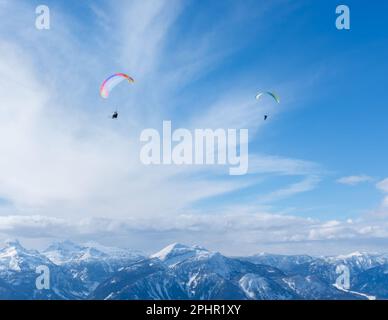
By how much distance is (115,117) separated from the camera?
77.1m
